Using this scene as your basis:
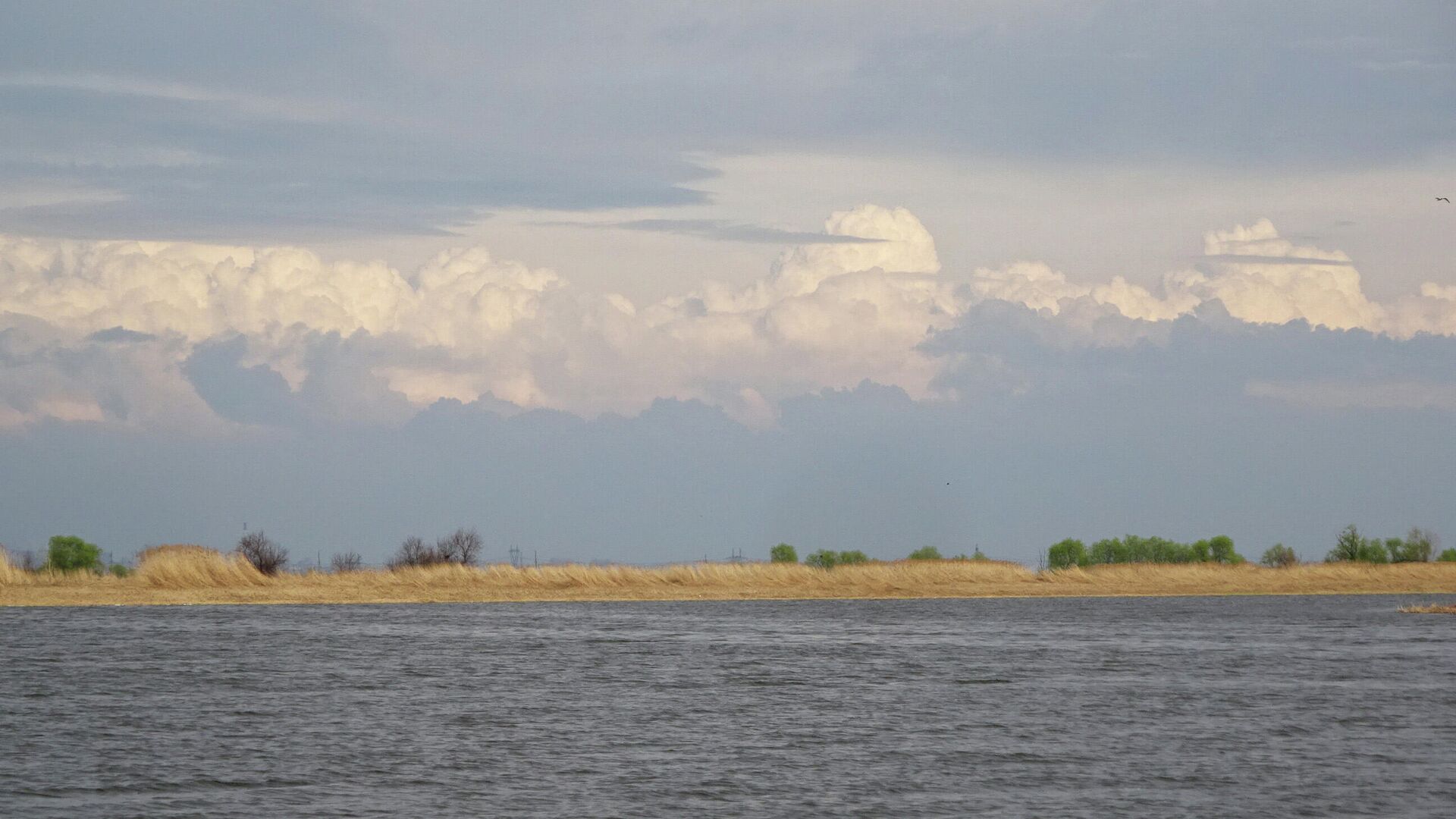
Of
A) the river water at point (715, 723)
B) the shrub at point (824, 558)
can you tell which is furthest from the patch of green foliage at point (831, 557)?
the river water at point (715, 723)

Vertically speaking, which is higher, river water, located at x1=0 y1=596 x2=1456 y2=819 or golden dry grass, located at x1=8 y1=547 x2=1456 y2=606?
golden dry grass, located at x1=8 y1=547 x2=1456 y2=606

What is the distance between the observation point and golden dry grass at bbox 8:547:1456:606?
236 ft

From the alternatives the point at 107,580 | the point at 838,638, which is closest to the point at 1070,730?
the point at 838,638

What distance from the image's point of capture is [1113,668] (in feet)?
142

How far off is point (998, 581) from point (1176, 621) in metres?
23.7

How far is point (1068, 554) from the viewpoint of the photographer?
127 metres

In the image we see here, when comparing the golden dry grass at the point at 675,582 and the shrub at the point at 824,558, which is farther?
the shrub at the point at 824,558

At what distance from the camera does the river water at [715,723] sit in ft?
73.0

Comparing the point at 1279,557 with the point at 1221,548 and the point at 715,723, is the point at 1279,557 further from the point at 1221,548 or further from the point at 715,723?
the point at 715,723

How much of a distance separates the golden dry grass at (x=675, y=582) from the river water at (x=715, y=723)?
46.0ft

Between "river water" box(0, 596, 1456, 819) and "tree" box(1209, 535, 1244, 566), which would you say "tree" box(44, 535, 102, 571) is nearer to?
"river water" box(0, 596, 1456, 819)

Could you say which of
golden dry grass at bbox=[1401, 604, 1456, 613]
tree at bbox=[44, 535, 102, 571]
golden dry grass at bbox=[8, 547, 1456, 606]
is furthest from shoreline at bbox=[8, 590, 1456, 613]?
tree at bbox=[44, 535, 102, 571]

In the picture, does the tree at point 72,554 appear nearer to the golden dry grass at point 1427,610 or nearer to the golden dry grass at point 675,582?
the golden dry grass at point 675,582

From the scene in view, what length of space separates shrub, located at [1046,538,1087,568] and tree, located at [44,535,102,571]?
7767cm
